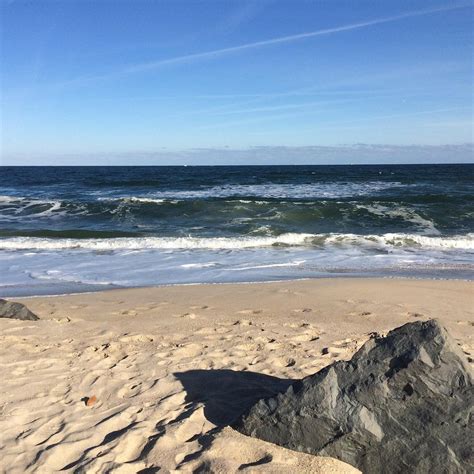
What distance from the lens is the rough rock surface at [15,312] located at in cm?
617

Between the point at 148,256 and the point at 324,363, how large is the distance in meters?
7.89

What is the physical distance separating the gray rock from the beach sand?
0.13m

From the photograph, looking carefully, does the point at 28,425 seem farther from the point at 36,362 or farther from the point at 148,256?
the point at 148,256

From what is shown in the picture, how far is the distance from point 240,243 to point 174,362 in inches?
355

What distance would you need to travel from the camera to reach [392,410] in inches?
114

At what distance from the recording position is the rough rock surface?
6.17 metres

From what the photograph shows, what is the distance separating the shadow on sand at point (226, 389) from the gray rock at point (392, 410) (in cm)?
58

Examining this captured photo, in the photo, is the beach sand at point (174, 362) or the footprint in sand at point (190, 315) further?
the footprint in sand at point (190, 315)

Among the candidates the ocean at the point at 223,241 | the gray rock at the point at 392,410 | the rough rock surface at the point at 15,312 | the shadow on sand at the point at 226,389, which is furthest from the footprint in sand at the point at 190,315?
the gray rock at the point at 392,410

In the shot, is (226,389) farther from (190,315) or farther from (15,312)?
(15,312)

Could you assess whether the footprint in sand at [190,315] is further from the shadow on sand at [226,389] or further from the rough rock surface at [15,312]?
the shadow on sand at [226,389]

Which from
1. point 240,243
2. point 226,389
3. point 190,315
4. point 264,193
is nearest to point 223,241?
point 240,243

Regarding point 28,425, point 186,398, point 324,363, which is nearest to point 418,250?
point 324,363

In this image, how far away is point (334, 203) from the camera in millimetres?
21719
